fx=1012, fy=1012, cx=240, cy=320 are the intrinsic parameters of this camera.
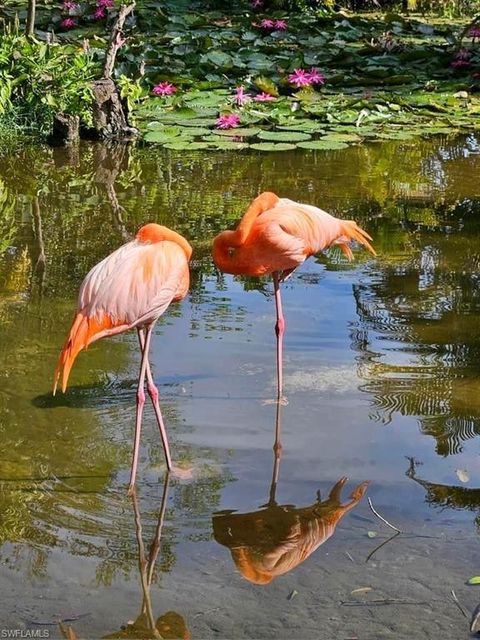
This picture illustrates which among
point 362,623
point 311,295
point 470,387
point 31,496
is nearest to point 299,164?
point 311,295

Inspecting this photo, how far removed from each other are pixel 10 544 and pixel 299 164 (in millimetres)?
6735

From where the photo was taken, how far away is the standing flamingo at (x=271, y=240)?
190 inches

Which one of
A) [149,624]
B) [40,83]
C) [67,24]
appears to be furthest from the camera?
[67,24]

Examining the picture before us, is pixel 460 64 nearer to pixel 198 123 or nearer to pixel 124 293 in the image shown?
pixel 198 123

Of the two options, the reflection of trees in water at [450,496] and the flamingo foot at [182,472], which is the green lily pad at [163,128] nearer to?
the flamingo foot at [182,472]

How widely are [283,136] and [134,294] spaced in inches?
262

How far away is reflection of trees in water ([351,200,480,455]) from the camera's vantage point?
4715 mm

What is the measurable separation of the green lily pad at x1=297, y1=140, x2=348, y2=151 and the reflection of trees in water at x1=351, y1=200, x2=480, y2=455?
2340 millimetres

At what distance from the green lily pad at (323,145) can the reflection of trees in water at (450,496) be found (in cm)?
628

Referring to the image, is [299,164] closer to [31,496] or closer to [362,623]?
[31,496]

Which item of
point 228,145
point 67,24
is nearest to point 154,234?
point 228,145

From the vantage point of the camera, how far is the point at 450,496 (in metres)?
3.94

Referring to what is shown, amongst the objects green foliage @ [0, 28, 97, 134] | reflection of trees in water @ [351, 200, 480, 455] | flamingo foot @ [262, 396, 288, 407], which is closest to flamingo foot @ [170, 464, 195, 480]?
flamingo foot @ [262, 396, 288, 407]

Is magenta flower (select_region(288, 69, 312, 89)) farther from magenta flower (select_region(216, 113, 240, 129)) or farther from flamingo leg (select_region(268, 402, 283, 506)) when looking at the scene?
flamingo leg (select_region(268, 402, 283, 506))
